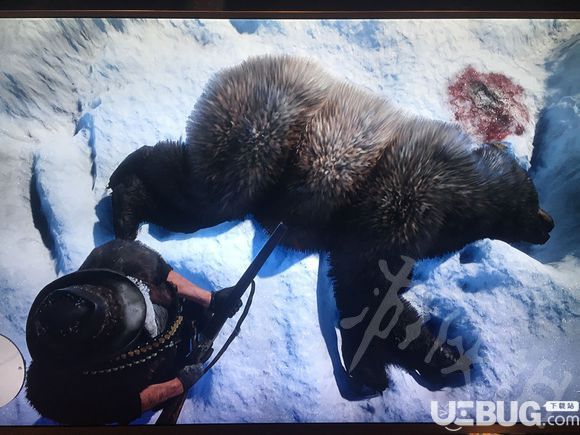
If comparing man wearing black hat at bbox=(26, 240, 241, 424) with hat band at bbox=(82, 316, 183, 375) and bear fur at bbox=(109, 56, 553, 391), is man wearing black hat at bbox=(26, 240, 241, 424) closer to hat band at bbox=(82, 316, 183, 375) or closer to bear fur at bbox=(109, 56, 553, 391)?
hat band at bbox=(82, 316, 183, 375)

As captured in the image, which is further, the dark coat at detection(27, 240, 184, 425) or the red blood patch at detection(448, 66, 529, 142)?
the red blood patch at detection(448, 66, 529, 142)

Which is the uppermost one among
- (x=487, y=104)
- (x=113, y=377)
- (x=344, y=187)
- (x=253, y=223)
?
(x=487, y=104)

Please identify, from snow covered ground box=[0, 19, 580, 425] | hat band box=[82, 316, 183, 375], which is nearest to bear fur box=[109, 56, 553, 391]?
snow covered ground box=[0, 19, 580, 425]

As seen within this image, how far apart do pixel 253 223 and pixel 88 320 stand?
52 cm

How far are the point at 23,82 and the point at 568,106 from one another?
64.5 inches

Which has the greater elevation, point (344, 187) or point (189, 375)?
point (344, 187)

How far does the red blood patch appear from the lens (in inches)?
55.6

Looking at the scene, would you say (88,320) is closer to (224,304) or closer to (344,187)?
(224,304)

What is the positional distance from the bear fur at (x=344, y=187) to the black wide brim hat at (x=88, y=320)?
17cm

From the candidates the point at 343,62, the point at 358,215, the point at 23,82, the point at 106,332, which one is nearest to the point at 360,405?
the point at 358,215

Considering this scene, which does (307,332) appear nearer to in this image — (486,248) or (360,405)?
(360,405)

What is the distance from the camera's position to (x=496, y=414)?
1346 mm

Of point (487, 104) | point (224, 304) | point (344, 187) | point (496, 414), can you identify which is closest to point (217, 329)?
point (224, 304)

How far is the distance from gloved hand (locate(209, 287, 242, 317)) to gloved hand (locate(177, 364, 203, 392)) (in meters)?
0.16
